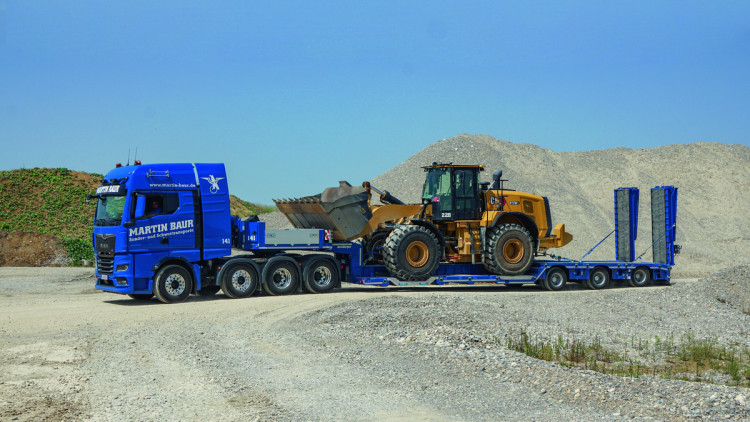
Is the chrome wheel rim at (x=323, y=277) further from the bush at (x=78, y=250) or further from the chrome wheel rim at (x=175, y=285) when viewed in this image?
the bush at (x=78, y=250)

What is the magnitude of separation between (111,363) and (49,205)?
40.5 meters

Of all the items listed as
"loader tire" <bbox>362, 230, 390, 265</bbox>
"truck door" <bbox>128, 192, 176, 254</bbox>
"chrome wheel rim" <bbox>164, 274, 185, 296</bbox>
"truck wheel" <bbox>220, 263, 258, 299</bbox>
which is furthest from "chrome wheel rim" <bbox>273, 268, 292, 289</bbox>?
"truck door" <bbox>128, 192, 176, 254</bbox>

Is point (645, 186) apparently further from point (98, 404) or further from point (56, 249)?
point (98, 404)

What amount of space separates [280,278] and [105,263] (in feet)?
14.0

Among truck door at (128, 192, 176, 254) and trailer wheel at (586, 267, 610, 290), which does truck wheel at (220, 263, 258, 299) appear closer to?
truck door at (128, 192, 176, 254)

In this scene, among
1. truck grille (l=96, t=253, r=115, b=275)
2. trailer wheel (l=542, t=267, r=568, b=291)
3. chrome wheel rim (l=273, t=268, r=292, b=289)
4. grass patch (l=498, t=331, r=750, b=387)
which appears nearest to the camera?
grass patch (l=498, t=331, r=750, b=387)

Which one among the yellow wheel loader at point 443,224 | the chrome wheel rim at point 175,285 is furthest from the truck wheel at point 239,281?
the yellow wheel loader at point 443,224

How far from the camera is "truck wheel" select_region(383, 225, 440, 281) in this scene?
19219mm

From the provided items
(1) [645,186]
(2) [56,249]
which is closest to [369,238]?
(2) [56,249]

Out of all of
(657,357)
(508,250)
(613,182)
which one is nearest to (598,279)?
(508,250)

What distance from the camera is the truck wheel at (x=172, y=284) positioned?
16.9 metres

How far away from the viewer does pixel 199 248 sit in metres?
17.5

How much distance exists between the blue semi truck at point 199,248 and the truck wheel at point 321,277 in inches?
1.0

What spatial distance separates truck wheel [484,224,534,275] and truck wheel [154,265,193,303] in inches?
326
